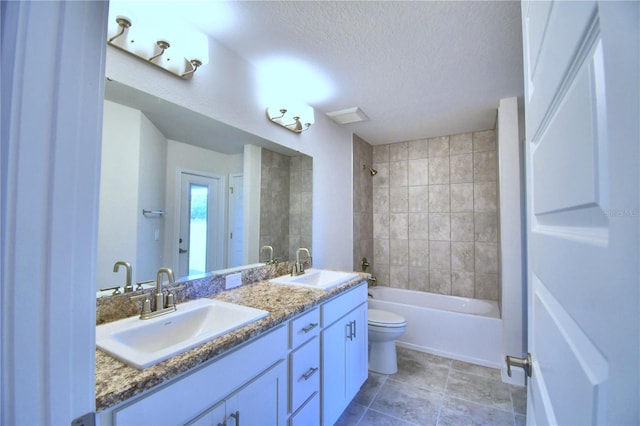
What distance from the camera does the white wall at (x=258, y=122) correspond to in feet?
4.15

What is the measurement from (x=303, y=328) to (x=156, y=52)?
1.46m

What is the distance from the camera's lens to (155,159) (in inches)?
51.8

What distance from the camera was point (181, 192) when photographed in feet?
4.74

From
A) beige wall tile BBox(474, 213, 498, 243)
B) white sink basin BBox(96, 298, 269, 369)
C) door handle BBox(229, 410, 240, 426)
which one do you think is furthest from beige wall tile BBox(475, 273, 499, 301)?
door handle BBox(229, 410, 240, 426)

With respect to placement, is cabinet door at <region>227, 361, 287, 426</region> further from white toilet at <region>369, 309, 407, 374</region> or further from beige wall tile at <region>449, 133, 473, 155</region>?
beige wall tile at <region>449, 133, 473, 155</region>

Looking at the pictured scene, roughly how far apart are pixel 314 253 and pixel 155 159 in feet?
4.75

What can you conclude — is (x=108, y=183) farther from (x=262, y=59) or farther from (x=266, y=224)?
(x=262, y=59)

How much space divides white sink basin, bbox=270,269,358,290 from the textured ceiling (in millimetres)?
1435

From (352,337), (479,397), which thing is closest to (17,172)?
(352,337)

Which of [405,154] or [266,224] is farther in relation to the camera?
[405,154]

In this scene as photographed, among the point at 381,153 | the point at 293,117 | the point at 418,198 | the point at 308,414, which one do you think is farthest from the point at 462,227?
the point at 308,414

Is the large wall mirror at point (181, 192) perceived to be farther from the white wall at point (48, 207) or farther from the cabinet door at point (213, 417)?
the white wall at point (48, 207)

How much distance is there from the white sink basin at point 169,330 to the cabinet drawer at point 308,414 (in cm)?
55

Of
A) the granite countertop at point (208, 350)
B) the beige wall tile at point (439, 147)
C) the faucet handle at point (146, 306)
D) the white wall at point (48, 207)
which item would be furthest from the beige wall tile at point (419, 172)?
the white wall at point (48, 207)
